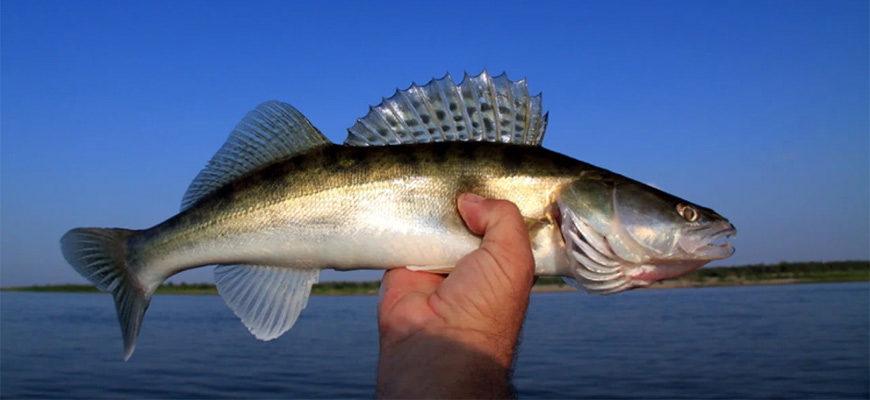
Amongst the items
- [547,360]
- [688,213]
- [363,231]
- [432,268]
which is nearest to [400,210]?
[363,231]

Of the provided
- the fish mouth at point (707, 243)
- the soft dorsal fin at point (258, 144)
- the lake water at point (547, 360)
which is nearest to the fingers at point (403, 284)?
the soft dorsal fin at point (258, 144)

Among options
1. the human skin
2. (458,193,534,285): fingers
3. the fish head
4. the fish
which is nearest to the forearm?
the human skin

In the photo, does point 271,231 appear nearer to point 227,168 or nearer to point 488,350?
point 227,168

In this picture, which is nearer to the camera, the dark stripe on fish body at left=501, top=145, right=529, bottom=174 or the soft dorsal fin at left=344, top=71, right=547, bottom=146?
the dark stripe on fish body at left=501, top=145, right=529, bottom=174

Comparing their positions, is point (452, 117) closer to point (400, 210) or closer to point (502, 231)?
point (400, 210)

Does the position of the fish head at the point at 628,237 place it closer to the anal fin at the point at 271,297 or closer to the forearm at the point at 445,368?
the forearm at the point at 445,368

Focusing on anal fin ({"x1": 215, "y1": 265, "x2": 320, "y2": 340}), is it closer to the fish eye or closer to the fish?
the fish

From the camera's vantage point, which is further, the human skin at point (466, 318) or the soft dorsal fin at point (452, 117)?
the soft dorsal fin at point (452, 117)
